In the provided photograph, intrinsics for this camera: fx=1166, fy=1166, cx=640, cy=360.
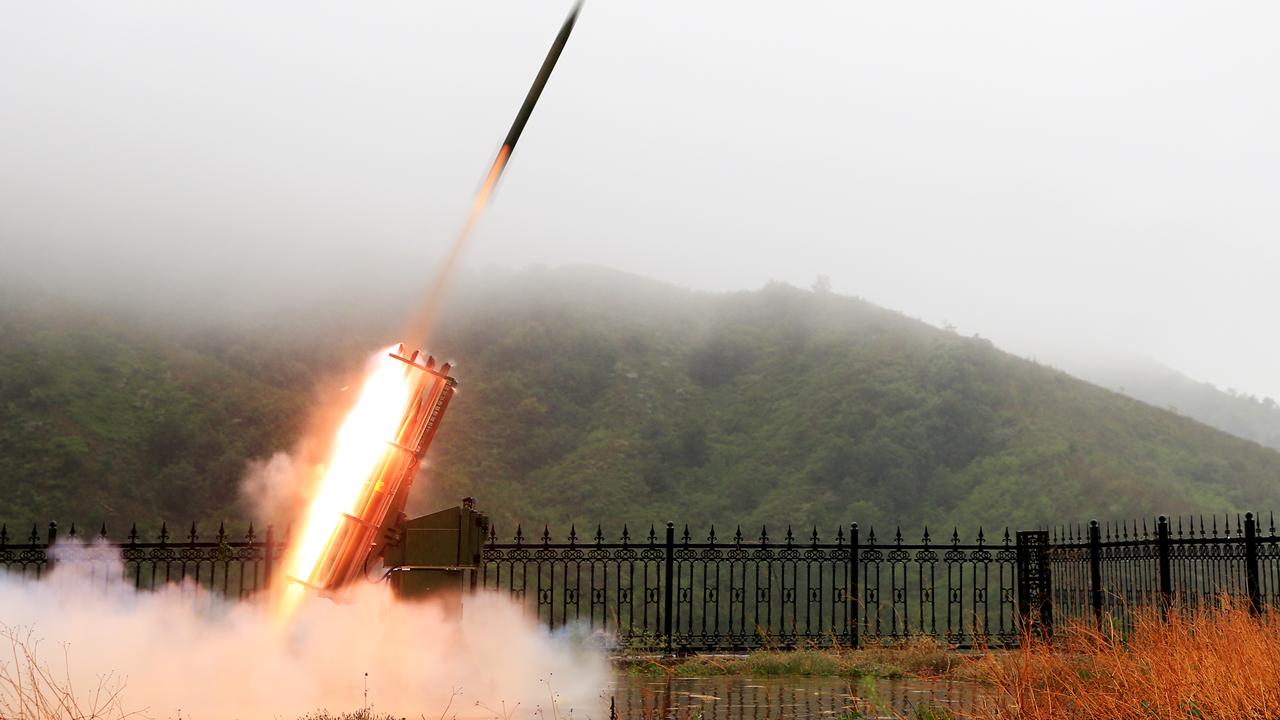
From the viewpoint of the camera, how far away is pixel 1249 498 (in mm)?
57156

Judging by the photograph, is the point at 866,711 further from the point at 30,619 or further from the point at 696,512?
the point at 696,512

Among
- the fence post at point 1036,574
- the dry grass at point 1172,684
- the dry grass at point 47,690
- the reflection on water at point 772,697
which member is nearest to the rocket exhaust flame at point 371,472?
the dry grass at point 47,690

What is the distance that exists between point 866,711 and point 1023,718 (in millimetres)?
5657

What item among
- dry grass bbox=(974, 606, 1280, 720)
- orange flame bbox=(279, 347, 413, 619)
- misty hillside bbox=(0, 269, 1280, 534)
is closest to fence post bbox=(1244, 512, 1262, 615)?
dry grass bbox=(974, 606, 1280, 720)

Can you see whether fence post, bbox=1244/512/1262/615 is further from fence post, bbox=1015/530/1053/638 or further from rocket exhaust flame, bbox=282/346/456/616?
rocket exhaust flame, bbox=282/346/456/616

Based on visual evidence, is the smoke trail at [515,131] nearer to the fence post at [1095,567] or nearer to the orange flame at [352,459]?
the orange flame at [352,459]

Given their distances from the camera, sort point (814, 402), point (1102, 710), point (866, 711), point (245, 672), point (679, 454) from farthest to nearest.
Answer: point (814, 402)
point (679, 454)
point (866, 711)
point (245, 672)
point (1102, 710)

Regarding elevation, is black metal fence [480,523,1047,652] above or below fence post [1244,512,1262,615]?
below

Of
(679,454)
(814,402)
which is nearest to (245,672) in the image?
(679,454)

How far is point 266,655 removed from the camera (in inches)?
524

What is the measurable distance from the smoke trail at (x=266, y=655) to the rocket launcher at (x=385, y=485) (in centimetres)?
Result: 42

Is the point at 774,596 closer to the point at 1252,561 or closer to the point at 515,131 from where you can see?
the point at 1252,561

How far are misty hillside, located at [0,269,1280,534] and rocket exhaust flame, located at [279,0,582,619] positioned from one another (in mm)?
37046

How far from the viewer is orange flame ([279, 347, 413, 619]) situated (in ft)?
43.4
